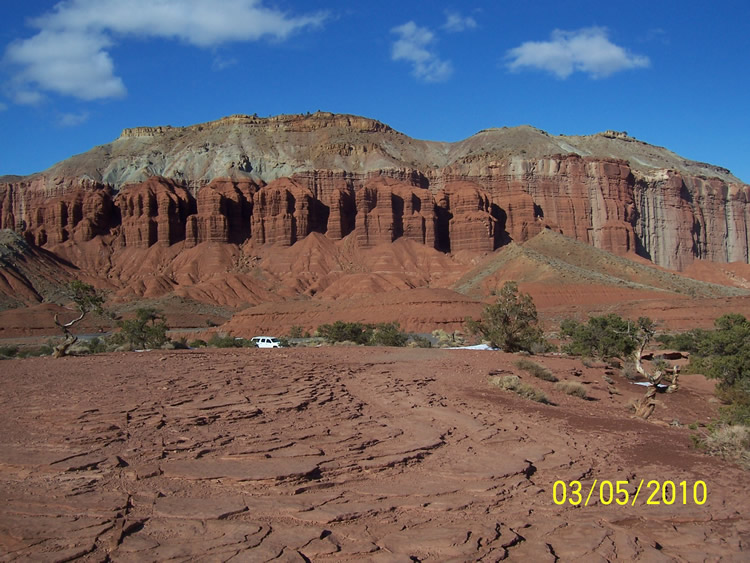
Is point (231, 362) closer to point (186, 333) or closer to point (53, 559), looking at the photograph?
point (53, 559)

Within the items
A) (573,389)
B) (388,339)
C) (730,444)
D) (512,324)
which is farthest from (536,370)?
(388,339)

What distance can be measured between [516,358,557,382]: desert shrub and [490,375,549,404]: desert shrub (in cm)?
284

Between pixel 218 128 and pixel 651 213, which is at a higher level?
pixel 218 128

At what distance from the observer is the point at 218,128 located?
464ft

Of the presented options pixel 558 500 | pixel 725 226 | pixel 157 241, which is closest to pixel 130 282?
pixel 157 241

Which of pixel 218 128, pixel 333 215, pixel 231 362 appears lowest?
pixel 231 362

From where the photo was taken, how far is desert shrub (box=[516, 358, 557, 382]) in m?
19.7

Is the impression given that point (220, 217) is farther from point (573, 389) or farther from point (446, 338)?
point (573, 389)

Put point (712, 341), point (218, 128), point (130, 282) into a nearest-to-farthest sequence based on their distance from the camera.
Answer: point (712, 341)
point (130, 282)
point (218, 128)

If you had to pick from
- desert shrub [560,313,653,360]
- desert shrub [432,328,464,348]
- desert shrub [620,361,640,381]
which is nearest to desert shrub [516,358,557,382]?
desert shrub [620,361,640,381]

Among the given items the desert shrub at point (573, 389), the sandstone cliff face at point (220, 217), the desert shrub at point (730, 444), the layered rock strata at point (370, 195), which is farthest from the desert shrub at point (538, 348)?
the sandstone cliff face at point (220, 217)

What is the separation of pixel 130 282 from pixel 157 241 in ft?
42.3

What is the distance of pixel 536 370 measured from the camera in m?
20.0

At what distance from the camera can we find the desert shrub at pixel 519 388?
15.7m
